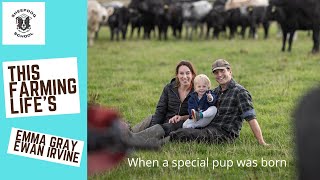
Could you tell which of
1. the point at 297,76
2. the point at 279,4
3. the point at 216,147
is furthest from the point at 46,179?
the point at 279,4

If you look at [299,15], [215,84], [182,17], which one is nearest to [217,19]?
[182,17]

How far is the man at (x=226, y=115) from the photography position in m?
6.86

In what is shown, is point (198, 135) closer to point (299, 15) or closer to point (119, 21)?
point (299, 15)

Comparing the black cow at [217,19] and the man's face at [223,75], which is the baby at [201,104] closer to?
the man's face at [223,75]

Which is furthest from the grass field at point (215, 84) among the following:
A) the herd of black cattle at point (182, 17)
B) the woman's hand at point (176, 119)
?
the herd of black cattle at point (182, 17)

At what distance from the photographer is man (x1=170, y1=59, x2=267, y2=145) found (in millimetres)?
6863

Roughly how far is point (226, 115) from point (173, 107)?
0.63 metres

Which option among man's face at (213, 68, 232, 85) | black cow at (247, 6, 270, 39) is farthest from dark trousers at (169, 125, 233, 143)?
black cow at (247, 6, 270, 39)

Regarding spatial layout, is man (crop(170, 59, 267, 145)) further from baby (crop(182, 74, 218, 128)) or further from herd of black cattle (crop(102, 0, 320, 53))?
herd of black cattle (crop(102, 0, 320, 53))

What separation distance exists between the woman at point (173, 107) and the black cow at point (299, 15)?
10.0m

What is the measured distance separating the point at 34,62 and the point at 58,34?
238 millimetres

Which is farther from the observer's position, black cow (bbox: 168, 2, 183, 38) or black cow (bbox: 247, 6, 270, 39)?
black cow (bbox: 168, 2, 183, 38)

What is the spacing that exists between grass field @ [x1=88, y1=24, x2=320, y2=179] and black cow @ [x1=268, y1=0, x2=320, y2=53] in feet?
2.04

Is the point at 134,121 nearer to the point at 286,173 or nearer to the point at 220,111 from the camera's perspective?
the point at 220,111
